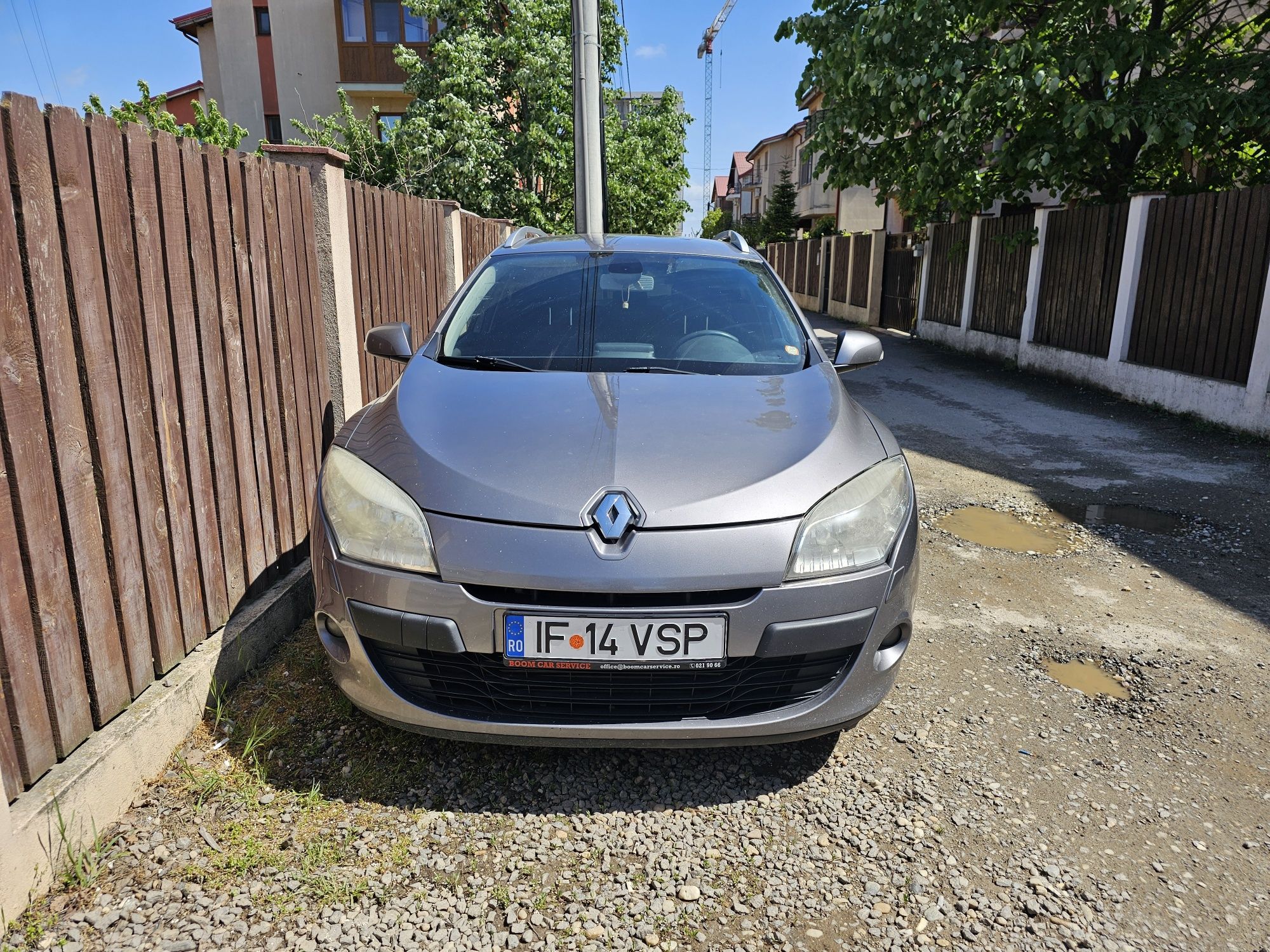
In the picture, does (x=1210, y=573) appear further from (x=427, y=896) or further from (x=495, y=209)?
(x=495, y=209)

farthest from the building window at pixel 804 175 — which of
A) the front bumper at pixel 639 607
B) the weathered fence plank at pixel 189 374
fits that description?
the front bumper at pixel 639 607

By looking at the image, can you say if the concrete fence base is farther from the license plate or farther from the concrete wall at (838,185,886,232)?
the concrete wall at (838,185,886,232)

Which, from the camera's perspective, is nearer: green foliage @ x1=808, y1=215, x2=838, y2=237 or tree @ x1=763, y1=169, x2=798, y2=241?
green foliage @ x1=808, y1=215, x2=838, y2=237

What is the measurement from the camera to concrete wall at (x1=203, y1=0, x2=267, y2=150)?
26.2 m

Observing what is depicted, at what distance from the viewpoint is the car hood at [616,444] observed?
231 centimetres

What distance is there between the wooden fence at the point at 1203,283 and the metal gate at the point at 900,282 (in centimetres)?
764

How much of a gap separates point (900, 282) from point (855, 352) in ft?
51.0

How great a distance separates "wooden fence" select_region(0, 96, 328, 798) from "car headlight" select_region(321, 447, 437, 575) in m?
0.61

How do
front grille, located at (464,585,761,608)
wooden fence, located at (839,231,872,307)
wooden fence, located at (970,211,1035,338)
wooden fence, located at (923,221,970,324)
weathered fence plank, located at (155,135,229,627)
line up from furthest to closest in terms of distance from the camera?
wooden fence, located at (839,231,872,307) < wooden fence, located at (923,221,970,324) < wooden fence, located at (970,211,1035,338) < weathered fence plank, located at (155,135,229,627) < front grille, located at (464,585,761,608)

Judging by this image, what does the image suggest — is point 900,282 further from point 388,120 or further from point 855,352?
point 388,120

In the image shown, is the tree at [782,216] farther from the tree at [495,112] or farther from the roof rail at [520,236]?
the roof rail at [520,236]

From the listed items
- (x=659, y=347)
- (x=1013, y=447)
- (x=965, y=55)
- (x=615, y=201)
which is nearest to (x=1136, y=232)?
(x=965, y=55)

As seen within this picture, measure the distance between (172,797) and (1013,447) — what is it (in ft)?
22.4

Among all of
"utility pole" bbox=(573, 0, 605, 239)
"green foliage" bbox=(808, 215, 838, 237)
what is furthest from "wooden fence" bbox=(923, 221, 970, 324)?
"green foliage" bbox=(808, 215, 838, 237)
